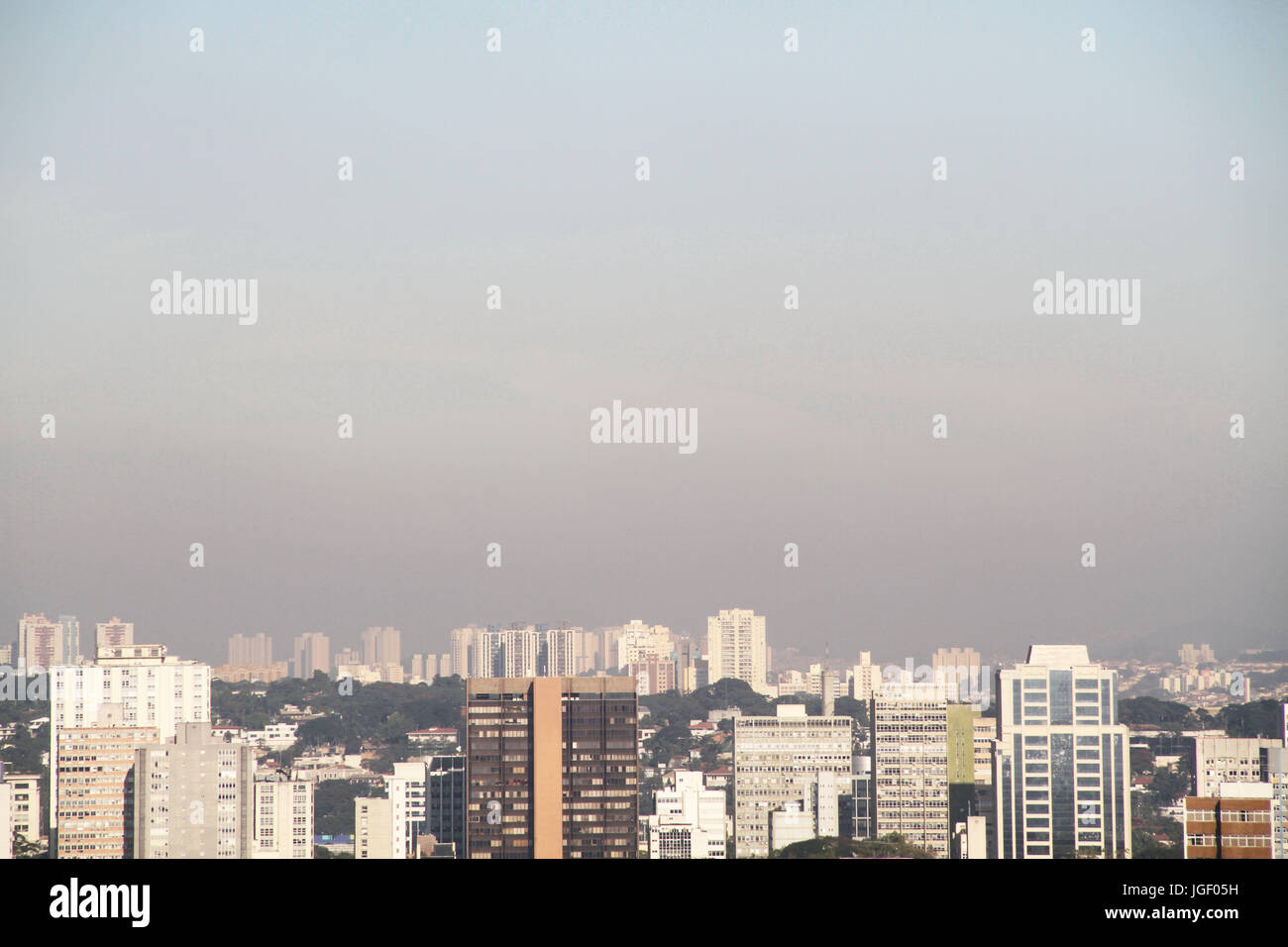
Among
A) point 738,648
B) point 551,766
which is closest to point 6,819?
point 551,766

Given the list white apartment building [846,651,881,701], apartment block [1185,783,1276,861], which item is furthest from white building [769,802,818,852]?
apartment block [1185,783,1276,861]

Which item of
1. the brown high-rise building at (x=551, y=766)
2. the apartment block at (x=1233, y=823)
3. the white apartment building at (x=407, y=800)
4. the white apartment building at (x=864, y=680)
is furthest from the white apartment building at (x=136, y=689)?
the apartment block at (x=1233, y=823)

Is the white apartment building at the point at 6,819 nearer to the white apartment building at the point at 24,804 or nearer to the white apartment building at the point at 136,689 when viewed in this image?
the white apartment building at the point at 24,804

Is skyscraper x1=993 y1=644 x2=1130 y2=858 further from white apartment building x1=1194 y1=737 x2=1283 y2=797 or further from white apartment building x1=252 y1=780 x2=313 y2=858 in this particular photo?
white apartment building x1=252 y1=780 x2=313 y2=858

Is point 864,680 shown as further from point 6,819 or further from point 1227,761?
point 6,819
